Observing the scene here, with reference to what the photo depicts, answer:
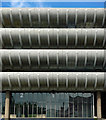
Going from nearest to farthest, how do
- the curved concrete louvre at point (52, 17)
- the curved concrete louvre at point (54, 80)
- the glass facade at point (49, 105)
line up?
the curved concrete louvre at point (54, 80)
the curved concrete louvre at point (52, 17)
the glass facade at point (49, 105)

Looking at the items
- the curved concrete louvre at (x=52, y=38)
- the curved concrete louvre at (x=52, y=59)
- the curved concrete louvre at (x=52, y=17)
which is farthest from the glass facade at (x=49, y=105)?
the curved concrete louvre at (x=52, y=17)

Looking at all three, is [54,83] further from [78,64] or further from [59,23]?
[59,23]

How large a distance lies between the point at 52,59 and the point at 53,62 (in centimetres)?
76

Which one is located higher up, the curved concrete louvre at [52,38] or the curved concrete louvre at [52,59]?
the curved concrete louvre at [52,38]

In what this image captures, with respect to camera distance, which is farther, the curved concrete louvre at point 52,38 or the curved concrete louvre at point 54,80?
the curved concrete louvre at point 52,38

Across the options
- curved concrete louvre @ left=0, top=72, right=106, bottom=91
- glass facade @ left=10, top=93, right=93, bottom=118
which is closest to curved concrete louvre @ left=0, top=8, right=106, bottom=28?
curved concrete louvre @ left=0, top=72, right=106, bottom=91

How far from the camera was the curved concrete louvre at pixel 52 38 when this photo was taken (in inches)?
1323

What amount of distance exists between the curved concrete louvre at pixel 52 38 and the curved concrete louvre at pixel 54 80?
19.3ft

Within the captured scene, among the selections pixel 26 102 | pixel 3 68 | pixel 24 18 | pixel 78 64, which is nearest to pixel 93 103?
pixel 78 64

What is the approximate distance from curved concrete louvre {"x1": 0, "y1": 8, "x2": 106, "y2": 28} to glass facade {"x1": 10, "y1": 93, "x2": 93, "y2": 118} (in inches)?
500

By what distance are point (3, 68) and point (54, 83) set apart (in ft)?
30.0

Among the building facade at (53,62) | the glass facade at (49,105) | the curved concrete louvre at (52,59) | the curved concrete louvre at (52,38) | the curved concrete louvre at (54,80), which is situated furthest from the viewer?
the glass facade at (49,105)

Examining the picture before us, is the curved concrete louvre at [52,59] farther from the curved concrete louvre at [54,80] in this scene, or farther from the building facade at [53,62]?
the curved concrete louvre at [54,80]

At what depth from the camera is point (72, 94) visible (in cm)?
3794
